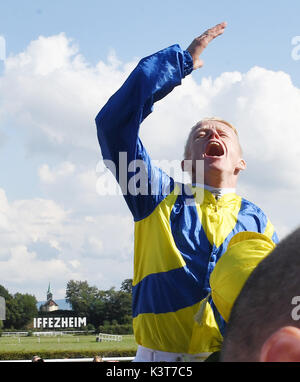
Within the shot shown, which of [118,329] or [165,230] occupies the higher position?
[118,329]

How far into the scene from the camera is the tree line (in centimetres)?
6238

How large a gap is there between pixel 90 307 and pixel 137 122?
224ft

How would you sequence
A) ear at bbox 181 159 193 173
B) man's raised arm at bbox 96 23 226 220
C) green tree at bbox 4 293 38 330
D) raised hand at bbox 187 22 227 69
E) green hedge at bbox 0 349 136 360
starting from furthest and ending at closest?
1. green tree at bbox 4 293 38 330
2. green hedge at bbox 0 349 136 360
3. ear at bbox 181 159 193 173
4. raised hand at bbox 187 22 227 69
5. man's raised arm at bbox 96 23 226 220

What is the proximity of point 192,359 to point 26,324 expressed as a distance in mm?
77368

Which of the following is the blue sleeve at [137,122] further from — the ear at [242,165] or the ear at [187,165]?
the ear at [242,165]

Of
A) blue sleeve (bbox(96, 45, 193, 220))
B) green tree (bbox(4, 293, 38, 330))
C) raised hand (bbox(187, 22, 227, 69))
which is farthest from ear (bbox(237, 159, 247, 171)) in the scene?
green tree (bbox(4, 293, 38, 330))

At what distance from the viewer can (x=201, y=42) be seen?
264cm

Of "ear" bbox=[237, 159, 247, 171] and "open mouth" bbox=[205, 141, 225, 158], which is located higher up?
"open mouth" bbox=[205, 141, 225, 158]

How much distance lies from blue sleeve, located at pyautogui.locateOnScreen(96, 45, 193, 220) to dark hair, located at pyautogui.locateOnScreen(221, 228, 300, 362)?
1688 millimetres

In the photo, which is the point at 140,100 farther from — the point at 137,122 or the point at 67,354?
the point at 67,354

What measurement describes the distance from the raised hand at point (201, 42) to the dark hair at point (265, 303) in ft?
6.09

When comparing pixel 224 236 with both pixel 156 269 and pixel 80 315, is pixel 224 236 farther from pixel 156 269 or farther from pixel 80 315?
pixel 80 315

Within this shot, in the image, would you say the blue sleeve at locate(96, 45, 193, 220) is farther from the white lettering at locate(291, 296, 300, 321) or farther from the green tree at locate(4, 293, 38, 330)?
the green tree at locate(4, 293, 38, 330)

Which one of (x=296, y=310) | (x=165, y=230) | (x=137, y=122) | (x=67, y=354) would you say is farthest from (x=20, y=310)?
(x=296, y=310)
